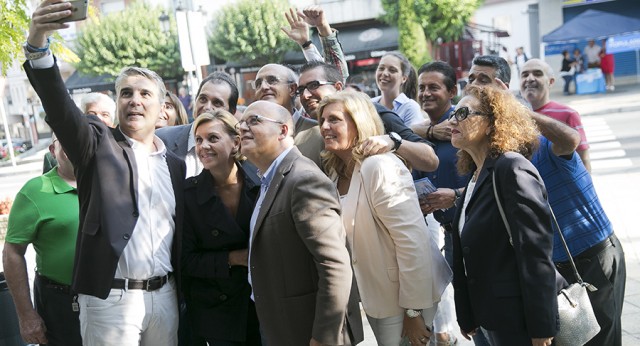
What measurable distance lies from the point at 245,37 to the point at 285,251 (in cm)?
3074

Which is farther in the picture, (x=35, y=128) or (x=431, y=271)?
(x=35, y=128)

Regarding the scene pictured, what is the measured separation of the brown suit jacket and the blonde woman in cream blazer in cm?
42

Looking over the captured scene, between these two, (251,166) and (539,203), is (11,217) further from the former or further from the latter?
(539,203)

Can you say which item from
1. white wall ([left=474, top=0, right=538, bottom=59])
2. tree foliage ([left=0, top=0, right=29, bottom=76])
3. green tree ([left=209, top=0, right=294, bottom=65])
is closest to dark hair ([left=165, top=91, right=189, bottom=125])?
tree foliage ([left=0, top=0, right=29, bottom=76])

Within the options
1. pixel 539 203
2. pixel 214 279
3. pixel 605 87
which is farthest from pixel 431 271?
pixel 605 87

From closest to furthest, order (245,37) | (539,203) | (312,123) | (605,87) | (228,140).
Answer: (539,203) < (228,140) < (312,123) < (605,87) < (245,37)

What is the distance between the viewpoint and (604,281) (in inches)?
145

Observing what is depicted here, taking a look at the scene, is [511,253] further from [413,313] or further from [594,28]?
[594,28]

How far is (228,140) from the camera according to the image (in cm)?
382

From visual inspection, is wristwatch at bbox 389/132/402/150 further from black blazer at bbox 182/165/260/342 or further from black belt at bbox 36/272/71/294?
black belt at bbox 36/272/71/294

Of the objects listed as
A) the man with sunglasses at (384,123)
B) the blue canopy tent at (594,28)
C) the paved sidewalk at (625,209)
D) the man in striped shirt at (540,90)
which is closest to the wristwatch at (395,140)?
the man with sunglasses at (384,123)

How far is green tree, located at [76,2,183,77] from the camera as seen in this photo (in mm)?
33344

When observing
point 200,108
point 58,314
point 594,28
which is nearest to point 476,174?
point 200,108

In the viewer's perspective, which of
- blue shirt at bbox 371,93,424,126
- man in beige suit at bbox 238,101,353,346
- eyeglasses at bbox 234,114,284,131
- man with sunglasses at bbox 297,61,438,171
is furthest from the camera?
blue shirt at bbox 371,93,424,126
